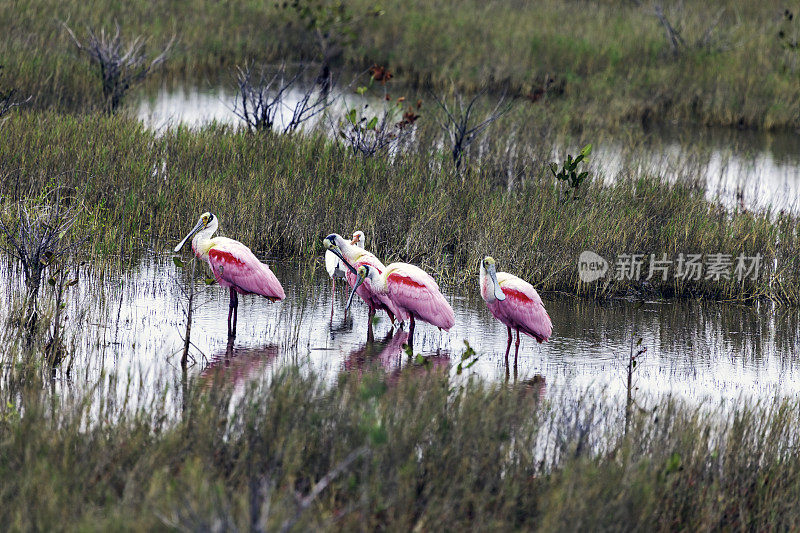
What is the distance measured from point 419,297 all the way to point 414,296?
4 centimetres

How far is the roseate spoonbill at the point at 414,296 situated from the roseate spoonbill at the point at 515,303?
377 mm

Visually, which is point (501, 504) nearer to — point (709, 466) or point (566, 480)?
point (566, 480)

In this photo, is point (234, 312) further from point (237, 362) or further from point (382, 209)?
point (382, 209)

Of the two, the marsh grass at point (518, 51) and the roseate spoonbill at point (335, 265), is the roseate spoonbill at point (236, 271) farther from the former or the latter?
the marsh grass at point (518, 51)

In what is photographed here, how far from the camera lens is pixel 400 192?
1124 centimetres

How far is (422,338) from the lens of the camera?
28.0 ft

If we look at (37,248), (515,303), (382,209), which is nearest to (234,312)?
(37,248)

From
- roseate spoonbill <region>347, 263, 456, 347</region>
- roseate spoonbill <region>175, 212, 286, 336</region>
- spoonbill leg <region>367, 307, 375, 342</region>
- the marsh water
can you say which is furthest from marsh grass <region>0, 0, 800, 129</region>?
roseate spoonbill <region>175, 212, 286, 336</region>

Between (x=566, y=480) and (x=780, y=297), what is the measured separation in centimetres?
624

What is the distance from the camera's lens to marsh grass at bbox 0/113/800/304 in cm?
1020

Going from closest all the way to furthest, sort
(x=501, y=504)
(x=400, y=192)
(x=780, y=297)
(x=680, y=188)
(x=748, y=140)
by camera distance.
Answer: (x=501, y=504)
(x=780, y=297)
(x=400, y=192)
(x=680, y=188)
(x=748, y=140)

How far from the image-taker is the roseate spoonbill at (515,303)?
25.9 ft

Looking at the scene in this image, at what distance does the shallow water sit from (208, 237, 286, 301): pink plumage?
31cm

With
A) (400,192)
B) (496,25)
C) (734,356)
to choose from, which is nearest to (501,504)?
(734,356)
